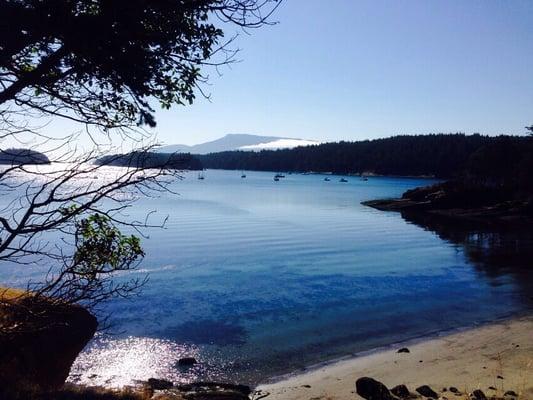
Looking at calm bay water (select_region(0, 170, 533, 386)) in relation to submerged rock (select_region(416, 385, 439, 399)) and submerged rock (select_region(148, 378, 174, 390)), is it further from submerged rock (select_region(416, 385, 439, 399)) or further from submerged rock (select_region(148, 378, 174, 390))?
submerged rock (select_region(416, 385, 439, 399))

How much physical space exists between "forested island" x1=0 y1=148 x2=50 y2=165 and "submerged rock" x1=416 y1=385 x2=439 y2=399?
9.89m

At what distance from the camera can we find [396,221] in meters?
60.1

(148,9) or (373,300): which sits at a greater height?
(148,9)

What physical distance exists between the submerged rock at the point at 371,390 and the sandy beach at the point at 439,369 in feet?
1.12

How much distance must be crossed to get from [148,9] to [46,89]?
1483 millimetres

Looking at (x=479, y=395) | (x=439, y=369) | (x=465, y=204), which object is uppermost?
(x=479, y=395)

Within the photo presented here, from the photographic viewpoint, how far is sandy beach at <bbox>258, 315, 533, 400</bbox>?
36.7 ft

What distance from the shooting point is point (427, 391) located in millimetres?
10492

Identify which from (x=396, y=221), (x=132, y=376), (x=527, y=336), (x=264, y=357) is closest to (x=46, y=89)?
(x=132, y=376)

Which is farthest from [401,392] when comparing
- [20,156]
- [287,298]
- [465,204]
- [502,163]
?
[502,163]

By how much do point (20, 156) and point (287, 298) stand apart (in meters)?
18.7

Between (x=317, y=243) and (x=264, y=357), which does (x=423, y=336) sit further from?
(x=317, y=243)

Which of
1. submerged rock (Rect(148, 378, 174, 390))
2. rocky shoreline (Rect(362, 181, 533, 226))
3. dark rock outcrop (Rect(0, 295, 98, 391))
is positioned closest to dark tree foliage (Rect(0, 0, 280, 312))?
dark rock outcrop (Rect(0, 295, 98, 391))

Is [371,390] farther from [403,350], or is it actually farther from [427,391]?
[403,350]
